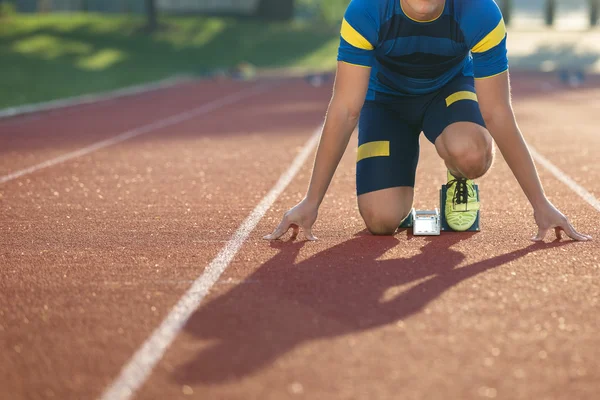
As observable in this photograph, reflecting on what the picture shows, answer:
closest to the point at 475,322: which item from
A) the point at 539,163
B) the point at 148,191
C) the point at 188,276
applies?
the point at 188,276

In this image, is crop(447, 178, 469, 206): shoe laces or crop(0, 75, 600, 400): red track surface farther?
crop(447, 178, 469, 206): shoe laces

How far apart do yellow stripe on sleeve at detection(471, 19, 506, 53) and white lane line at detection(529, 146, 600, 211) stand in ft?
6.77

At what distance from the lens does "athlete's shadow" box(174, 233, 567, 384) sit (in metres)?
4.02

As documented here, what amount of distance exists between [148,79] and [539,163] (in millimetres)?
19638

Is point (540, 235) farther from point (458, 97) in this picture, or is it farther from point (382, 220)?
point (458, 97)

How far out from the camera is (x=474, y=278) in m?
5.13

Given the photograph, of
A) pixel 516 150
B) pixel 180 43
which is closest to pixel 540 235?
pixel 516 150

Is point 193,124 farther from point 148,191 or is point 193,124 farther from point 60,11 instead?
point 60,11

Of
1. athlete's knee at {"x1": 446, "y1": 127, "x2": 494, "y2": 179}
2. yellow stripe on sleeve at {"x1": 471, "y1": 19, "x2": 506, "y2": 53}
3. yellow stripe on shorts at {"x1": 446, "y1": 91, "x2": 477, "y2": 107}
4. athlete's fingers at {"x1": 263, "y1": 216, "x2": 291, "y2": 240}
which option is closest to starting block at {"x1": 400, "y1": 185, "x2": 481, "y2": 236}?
athlete's knee at {"x1": 446, "y1": 127, "x2": 494, "y2": 179}


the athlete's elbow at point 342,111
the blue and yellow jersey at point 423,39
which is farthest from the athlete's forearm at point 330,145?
the blue and yellow jersey at point 423,39

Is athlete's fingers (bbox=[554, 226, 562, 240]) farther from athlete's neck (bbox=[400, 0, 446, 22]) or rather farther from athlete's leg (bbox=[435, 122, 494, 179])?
athlete's neck (bbox=[400, 0, 446, 22])

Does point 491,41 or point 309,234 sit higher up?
point 491,41

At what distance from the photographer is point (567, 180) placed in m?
8.74

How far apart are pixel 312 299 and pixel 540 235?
1775mm
